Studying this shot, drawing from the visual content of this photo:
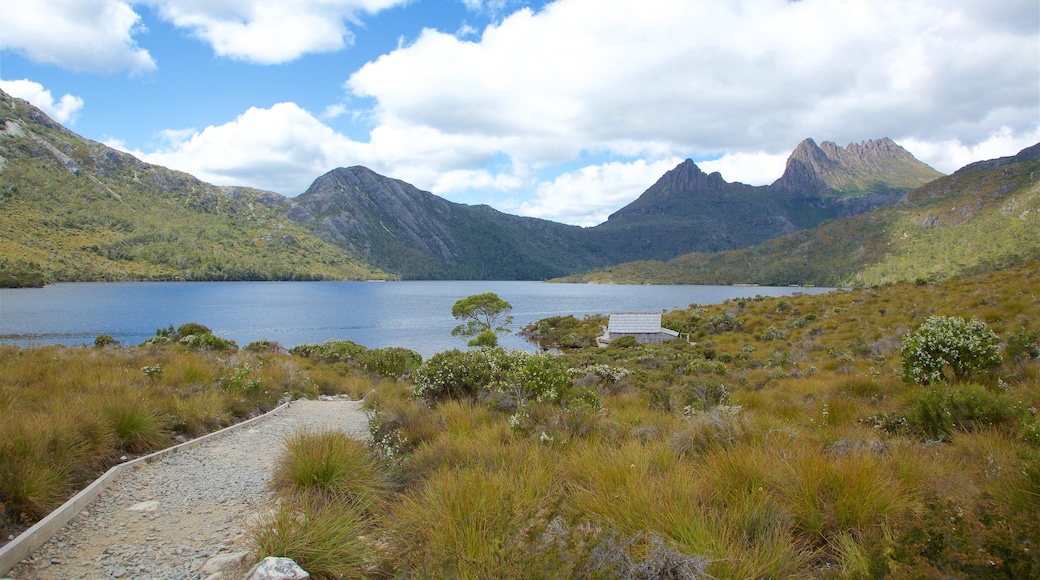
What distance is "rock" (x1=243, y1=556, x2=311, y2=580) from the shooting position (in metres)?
3.58

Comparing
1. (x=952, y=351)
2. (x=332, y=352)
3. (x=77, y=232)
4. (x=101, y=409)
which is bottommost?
(x=332, y=352)

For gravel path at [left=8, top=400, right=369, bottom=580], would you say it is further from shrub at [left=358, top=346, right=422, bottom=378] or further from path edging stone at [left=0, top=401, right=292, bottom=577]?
shrub at [left=358, top=346, right=422, bottom=378]

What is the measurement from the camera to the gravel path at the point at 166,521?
14.6 feet

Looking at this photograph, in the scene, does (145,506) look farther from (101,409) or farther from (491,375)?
(491,375)

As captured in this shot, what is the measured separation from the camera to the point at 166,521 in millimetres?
5434

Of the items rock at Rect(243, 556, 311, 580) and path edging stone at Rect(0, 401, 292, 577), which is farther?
path edging stone at Rect(0, 401, 292, 577)

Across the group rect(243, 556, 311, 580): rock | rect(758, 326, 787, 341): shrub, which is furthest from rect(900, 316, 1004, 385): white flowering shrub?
rect(758, 326, 787, 341): shrub

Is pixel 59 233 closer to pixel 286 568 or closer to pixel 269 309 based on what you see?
pixel 269 309

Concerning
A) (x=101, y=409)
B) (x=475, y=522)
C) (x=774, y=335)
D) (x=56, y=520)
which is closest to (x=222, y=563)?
(x=56, y=520)

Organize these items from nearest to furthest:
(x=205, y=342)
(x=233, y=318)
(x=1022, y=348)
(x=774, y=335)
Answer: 1. (x=1022, y=348)
2. (x=205, y=342)
3. (x=774, y=335)
4. (x=233, y=318)

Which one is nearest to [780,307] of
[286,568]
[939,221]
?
[286,568]

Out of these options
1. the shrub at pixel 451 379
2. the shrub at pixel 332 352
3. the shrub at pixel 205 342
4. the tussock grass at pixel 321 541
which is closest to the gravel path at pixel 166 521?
the tussock grass at pixel 321 541

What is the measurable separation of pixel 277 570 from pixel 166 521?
2.84m

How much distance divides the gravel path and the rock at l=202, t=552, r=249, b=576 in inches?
2.8
